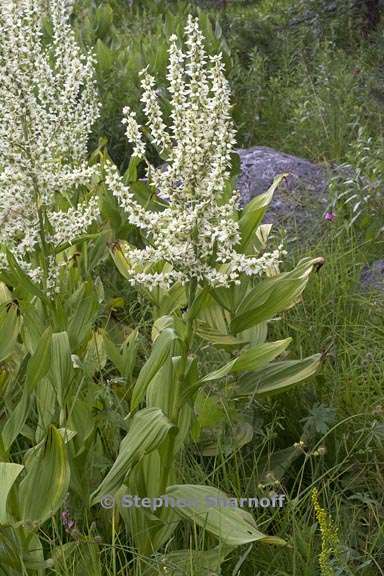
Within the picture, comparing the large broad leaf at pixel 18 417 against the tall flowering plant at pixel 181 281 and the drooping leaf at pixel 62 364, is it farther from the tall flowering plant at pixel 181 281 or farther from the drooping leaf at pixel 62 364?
the tall flowering plant at pixel 181 281

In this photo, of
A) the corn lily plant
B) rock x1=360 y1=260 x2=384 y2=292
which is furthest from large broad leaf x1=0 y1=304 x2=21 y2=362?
rock x1=360 y1=260 x2=384 y2=292

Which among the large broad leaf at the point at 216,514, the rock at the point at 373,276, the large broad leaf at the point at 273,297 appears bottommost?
the rock at the point at 373,276

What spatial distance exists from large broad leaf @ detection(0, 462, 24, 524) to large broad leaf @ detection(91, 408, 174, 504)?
0.92 feet

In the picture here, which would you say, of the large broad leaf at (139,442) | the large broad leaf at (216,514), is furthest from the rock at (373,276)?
the large broad leaf at (139,442)

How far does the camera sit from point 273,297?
11.7 feet

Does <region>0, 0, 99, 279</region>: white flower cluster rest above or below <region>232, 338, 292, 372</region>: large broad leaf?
above

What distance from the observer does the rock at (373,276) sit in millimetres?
4654

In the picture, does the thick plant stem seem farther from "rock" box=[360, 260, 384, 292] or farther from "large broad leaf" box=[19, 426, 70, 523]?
"rock" box=[360, 260, 384, 292]

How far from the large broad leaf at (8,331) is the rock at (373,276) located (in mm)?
1836

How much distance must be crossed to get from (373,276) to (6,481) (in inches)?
103

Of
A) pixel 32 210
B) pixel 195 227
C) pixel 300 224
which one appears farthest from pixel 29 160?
pixel 300 224

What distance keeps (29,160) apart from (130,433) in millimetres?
1106

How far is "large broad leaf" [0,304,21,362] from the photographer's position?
3625mm

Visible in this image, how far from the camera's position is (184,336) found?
126 inches
